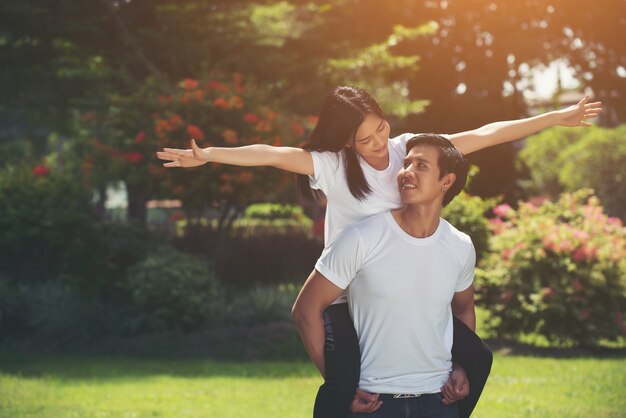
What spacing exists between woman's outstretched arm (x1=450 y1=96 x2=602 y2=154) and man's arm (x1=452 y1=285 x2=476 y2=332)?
76 cm

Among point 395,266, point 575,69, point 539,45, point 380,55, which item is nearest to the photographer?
point 395,266

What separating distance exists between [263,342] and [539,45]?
1996 cm

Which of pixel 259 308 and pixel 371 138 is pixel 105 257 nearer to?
pixel 259 308

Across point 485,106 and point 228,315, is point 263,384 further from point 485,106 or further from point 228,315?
point 485,106

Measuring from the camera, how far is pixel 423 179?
3631mm

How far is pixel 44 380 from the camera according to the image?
9.98m

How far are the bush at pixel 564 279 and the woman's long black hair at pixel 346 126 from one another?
7.92 m

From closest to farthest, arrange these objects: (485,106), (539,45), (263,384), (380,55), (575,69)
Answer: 1. (263,384)
2. (380,55)
3. (485,106)
4. (539,45)
5. (575,69)

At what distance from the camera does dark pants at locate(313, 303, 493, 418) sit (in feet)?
11.6

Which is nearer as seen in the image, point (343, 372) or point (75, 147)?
point (343, 372)

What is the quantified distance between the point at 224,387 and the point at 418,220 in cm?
629

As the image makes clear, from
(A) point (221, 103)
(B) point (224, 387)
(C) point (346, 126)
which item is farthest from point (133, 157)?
(C) point (346, 126)

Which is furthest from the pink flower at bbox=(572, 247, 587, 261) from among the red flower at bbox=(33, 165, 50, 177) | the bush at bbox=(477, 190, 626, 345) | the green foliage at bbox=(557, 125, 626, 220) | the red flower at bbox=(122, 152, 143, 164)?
the green foliage at bbox=(557, 125, 626, 220)

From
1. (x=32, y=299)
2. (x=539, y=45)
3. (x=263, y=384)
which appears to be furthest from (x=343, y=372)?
(x=539, y=45)
